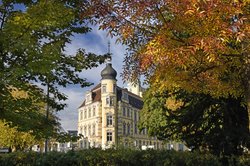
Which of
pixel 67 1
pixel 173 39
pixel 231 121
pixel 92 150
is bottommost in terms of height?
pixel 92 150

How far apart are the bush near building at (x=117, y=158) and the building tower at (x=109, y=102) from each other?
6617 centimetres

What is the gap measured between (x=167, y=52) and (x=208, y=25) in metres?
0.75

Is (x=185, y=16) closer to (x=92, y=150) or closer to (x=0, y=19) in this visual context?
(x=0, y=19)

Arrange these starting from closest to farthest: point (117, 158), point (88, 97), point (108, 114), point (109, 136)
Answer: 1. point (117, 158)
2. point (109, 136)
3. point (108, 114)
4. point (88, 97)

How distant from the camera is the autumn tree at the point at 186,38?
5.57 metres

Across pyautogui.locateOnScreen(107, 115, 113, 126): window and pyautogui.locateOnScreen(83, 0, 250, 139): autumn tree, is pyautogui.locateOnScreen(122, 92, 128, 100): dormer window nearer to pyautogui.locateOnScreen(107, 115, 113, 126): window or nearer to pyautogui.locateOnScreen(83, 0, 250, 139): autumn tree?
pyautogui.locateOnScreen(107, 115, 113, 126): window

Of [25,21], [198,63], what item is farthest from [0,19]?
[198,63]

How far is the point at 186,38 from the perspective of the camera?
6367mm

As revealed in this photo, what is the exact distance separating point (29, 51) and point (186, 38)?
4.11m

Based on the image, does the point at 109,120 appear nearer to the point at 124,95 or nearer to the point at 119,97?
the point at 119,97

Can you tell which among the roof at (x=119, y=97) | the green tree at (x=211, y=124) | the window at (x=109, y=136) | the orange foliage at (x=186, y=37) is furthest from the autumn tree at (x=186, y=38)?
the roof at (x=119, y=97)

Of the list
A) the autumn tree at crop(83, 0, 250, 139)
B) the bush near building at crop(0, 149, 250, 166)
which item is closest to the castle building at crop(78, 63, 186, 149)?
the bush near building at crop(0, 149, 250, 166)

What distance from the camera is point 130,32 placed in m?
6.70

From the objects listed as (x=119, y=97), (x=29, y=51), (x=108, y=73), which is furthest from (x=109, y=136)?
(x=29, y=51)
